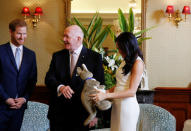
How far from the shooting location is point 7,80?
284cm

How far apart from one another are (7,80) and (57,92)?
533 mm

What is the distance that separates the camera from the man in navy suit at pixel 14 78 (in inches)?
110

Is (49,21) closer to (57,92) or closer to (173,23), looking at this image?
(173,23)

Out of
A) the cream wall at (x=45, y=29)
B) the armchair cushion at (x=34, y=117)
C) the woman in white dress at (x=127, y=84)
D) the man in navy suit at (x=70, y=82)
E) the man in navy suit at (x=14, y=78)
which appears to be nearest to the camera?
the woman in white dress at (x=127, y=84)

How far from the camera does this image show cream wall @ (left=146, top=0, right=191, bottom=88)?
598 centimetres

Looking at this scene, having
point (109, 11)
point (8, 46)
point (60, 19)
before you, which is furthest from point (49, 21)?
point (8, 46)

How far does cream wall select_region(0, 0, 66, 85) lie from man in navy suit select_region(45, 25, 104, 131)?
3.59m

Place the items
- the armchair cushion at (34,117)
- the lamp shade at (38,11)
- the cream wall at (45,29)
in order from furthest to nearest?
the cream wall at (45,29) < the lamp shade at (38,11) < the armchair cushion at (34,117)

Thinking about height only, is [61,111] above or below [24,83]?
below

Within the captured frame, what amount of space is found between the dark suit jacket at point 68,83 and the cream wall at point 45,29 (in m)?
3.57

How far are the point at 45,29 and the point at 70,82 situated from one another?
3.88 m

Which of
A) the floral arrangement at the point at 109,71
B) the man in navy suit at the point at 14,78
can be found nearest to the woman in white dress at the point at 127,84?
the man in navy suit at the point at 14,78

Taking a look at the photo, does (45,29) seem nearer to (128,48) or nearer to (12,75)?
(12,75)

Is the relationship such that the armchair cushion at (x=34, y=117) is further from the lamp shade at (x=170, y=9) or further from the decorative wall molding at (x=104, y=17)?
the lamp shade at (x=170, y=9)
